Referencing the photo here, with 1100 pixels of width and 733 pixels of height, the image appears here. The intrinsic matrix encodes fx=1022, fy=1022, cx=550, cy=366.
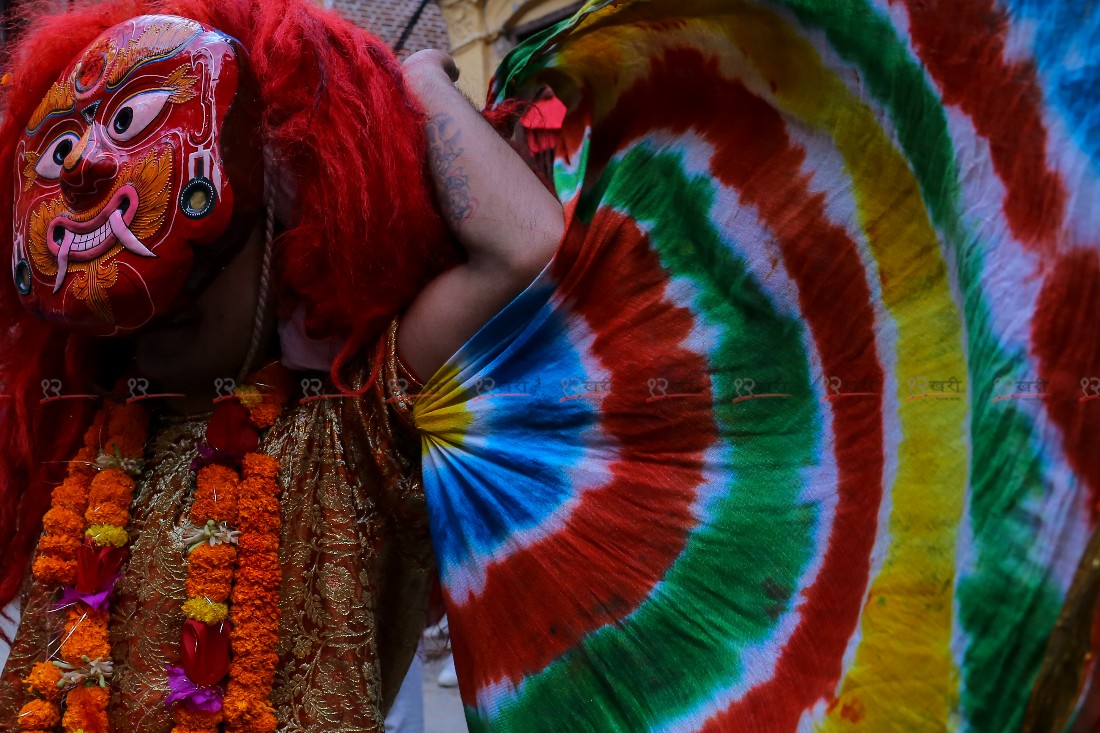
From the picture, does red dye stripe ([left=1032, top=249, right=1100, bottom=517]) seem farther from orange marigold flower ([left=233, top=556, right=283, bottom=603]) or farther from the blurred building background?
the blurred building background

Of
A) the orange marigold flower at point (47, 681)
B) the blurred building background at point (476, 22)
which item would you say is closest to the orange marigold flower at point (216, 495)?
the orange marigold flower at point (47, 681)

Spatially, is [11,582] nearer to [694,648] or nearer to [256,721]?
[256,721]

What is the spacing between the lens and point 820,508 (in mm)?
1396

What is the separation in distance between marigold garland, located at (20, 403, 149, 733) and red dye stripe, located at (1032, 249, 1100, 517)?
1.43 metres

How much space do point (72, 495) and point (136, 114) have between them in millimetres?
660

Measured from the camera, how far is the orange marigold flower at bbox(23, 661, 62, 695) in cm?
165

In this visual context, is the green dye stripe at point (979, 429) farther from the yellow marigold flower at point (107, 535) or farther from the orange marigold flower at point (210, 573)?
the yellow marigold flower at point (107, 535)

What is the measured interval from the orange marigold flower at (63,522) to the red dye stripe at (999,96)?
149 centimetres

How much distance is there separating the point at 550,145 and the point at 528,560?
733 millimetres

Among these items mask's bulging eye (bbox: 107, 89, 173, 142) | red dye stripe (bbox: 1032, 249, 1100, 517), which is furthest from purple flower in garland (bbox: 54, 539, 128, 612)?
red dye stripe (bbox: 1032, 249, 1100, 517)

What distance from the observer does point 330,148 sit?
159 cm

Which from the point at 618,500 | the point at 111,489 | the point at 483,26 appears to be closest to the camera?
the point at 618,500

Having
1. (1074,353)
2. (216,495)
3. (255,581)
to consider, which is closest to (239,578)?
(255,581)

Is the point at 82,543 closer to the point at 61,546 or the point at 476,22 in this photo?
the point at 61,546
